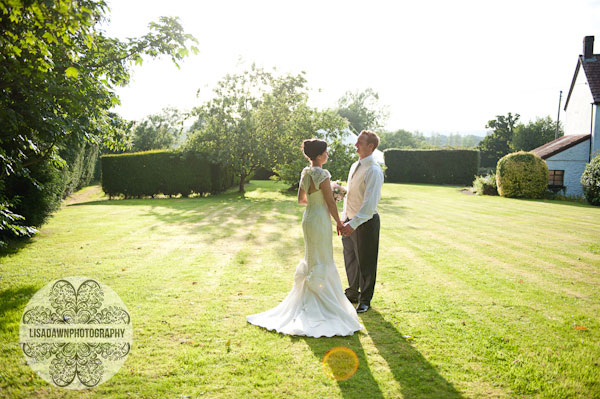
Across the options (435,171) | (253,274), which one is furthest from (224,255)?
(435,171)

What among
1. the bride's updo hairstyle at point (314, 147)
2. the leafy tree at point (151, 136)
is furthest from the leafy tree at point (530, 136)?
the bride's updo hairstyle at point (314, 147)

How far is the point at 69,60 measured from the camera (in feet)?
17.9

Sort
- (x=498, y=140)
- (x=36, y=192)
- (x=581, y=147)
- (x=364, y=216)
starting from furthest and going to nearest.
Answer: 1. (x=498, y=140)
2. (x=581, y=147)
3. (x=36, y=192)
4. (x=364, y=216)

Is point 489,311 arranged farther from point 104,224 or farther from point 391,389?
point 104,224

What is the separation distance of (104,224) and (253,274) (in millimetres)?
6962

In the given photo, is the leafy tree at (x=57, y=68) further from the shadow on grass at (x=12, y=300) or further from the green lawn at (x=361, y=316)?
the green lawn at (x=361, y=316)

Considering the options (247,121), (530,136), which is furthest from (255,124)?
(530,136)

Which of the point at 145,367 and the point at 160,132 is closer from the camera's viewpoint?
the point at 145,367

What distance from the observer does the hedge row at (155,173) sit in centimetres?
2039

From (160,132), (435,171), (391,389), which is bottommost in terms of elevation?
(391,389)

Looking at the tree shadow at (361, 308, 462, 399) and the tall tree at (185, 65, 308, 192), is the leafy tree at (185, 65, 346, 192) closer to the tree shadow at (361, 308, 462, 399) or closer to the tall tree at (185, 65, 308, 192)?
the tall tree at (185, 65, 308, 192)

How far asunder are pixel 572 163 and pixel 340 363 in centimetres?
2606

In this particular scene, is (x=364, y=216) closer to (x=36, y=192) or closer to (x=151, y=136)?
(x=36, y=192)

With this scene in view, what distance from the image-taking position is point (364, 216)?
4.80m
